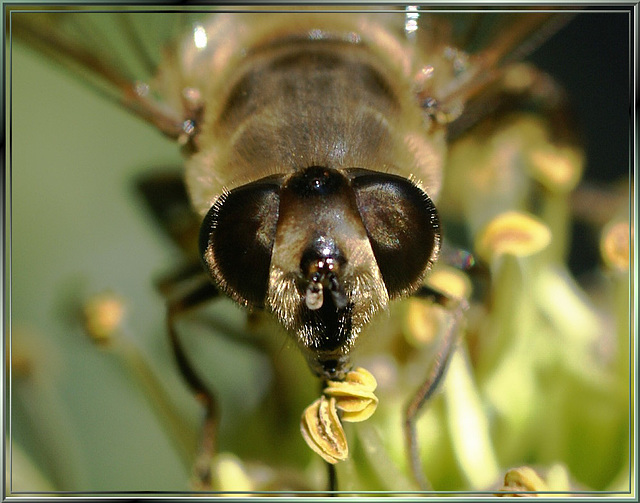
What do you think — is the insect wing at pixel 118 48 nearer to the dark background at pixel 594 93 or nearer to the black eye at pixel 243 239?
the black eye at pixel 243 239

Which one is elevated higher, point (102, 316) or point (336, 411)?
point (102, 316)

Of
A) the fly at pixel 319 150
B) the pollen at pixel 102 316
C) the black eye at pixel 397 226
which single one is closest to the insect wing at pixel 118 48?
the fly at pixel 319 150

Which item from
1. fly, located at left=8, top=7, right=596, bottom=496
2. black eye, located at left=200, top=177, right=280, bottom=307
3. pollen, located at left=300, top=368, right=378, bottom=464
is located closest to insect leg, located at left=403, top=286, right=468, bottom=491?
fly, located at left=8, top=7, right=596, bottom=496

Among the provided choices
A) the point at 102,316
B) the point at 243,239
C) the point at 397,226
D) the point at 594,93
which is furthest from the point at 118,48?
the point at 594,93

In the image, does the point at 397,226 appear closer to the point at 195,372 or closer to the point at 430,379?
the point at 430,379

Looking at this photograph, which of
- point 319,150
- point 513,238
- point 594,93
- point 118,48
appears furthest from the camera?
point 594,93

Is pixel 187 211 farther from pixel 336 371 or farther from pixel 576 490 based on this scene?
pixel 576 490

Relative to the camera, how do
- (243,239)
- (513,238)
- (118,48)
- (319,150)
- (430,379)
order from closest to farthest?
(243,239), (319,150), (430,379), (118,48), (513,238)
